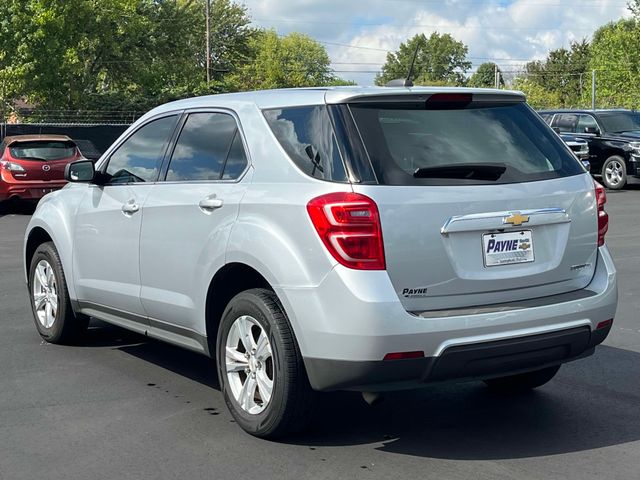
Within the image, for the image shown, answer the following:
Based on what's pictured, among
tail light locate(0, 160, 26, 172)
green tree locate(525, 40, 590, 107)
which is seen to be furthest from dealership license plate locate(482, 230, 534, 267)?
green tree locate(525, 40, 590, 107)

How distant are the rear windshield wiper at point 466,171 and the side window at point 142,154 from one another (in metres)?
1.94

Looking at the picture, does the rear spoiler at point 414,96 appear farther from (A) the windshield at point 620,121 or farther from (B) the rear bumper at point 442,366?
(A) the windshield at point 620,121

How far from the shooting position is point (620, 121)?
23719 millimetres

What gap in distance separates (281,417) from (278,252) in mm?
802

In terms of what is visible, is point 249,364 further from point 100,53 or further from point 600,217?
point 100,53

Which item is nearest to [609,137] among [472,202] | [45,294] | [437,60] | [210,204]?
[45,294]

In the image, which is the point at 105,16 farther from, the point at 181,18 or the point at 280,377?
the point at 280,377

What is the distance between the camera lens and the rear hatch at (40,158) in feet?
61.9

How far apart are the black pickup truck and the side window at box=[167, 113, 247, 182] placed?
1695 centimetres

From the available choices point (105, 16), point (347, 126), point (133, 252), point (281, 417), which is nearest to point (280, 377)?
point (281, 417)

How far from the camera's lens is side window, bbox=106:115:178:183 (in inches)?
233

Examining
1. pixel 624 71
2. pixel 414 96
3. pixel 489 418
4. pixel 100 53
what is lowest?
pixel 489 418

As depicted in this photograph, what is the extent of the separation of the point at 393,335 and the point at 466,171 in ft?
2.98

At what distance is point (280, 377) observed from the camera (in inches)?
182
